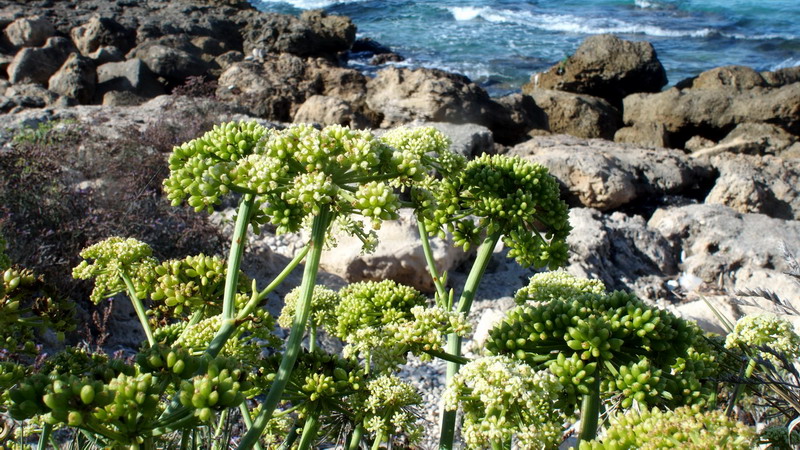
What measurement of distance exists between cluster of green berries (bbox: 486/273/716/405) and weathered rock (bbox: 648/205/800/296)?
5.12 metres

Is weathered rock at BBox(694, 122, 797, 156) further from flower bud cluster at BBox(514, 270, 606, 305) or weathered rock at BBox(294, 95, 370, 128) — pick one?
flower bud cluster at BBox(514, 270, 606, 305)

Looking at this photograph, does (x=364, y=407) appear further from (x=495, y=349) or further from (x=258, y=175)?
(x=258, y=175)

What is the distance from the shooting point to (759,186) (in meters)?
8.80

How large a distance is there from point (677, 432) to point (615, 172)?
730 cm

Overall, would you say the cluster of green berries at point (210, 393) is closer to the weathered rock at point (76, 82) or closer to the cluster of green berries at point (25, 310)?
the cluster of green berries at point (25, 310)

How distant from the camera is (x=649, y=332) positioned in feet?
5.48

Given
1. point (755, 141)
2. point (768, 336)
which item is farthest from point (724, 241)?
point (755, 141)

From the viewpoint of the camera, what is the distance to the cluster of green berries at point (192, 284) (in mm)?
2033

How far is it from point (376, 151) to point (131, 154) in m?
7.19

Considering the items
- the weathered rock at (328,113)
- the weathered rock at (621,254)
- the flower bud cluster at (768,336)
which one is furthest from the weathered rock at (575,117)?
the flower bud cluster at (768,336)

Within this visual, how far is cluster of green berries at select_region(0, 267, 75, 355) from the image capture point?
5.30ft

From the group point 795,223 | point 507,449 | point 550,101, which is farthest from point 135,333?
point 550,101

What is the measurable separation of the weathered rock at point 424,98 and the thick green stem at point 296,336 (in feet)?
35.2

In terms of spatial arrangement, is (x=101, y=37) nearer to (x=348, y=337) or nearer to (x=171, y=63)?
(x=171, y=63)
